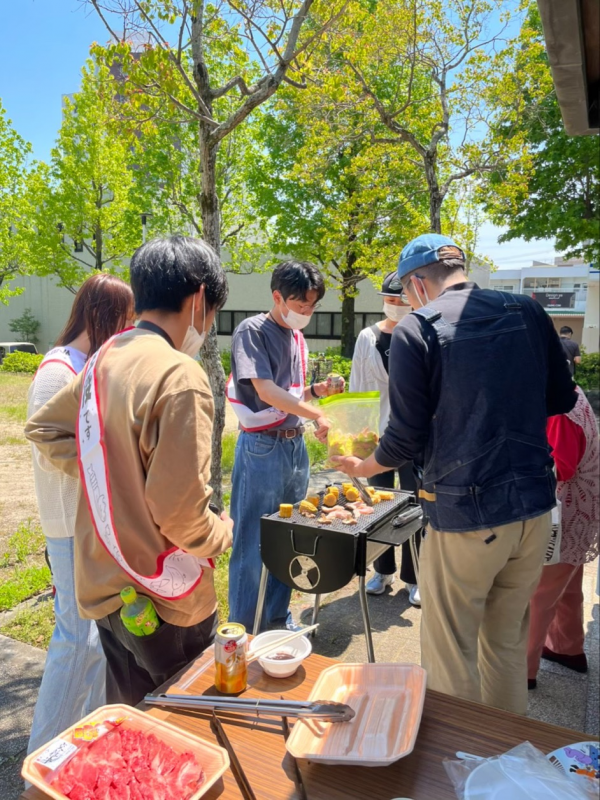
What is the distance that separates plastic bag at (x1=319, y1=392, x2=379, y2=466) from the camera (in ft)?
8.77

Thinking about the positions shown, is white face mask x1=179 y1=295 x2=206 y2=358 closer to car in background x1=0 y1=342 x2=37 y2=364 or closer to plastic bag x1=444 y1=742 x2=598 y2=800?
plastic bag x1=444 y1=742 x2=598 y2=800

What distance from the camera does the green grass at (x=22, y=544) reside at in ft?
15.6

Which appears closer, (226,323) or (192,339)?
(192,339)

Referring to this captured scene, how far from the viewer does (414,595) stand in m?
4.10

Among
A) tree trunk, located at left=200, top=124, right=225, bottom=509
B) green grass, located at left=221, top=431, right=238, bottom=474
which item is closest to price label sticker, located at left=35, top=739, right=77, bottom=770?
tree trunk, located at left=200, top=124, right=225, bottom=509

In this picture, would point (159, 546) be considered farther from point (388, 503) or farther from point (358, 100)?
point (358, 100)

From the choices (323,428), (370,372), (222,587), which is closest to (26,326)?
(222,587)

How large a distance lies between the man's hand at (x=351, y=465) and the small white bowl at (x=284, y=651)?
0.80 metres

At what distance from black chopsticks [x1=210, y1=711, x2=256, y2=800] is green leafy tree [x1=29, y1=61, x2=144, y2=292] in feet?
58.7

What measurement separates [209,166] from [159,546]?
385 cm

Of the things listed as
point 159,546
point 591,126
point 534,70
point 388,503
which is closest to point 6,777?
point 159,546

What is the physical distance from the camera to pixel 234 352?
3229mm

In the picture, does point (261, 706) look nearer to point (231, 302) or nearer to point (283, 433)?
point (283, 433)

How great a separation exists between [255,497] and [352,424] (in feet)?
2.78
